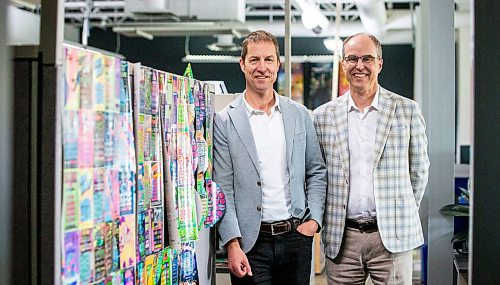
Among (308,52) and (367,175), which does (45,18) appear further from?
(308,52)

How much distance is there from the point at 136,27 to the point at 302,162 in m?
8.34

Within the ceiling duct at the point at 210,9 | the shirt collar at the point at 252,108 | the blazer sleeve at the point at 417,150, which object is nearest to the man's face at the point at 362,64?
the blazer sleeve at the point at 417,150

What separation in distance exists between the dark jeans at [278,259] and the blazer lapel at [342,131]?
0.38 metres

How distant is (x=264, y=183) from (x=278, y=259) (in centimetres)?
32

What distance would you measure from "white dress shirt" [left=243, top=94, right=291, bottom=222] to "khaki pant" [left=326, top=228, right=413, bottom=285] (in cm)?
34

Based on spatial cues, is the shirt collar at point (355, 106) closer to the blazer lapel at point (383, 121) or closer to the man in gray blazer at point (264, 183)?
the blazer lapel at point (383, 121)

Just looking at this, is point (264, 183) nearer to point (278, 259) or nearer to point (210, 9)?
point (278, 259)

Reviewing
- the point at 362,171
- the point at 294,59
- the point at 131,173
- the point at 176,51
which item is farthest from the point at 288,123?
the point at 176,51

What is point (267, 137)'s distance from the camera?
325cm

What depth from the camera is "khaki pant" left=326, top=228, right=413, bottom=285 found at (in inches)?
130

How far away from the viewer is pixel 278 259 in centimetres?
319

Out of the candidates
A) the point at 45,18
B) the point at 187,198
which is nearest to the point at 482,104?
the point at 187,198

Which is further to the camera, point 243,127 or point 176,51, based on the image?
point 176,51

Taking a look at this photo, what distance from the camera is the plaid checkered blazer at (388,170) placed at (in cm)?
329
